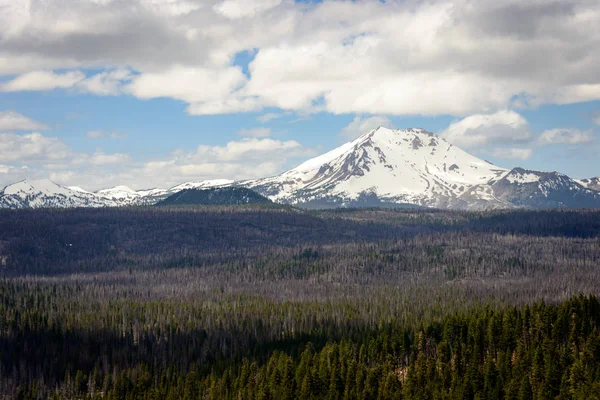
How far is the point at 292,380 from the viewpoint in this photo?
459 ft

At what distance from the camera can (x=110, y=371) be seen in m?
167

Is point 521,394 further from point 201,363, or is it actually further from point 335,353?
point 201,363

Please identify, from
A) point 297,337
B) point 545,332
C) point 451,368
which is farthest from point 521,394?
point 297,337

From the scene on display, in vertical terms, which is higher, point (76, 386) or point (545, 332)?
point (545, 332)

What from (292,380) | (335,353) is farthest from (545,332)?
(292,380)

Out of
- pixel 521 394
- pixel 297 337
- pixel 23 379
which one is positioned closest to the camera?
pixel 521 394

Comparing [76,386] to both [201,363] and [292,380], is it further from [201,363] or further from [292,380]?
[292,380]

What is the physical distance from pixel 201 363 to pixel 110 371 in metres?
21.5

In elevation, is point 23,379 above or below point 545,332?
below

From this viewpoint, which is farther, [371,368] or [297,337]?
[297,337]

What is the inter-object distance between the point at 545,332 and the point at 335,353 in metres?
45.7

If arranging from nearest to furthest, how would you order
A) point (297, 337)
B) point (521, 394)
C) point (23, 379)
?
point (521, 394)
point (23, 379)
point (297, 337)

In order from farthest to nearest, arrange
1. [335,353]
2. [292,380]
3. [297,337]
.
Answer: [297,337], [335,353], [292,380]

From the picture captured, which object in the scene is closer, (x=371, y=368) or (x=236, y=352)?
(x=371, y=368)
